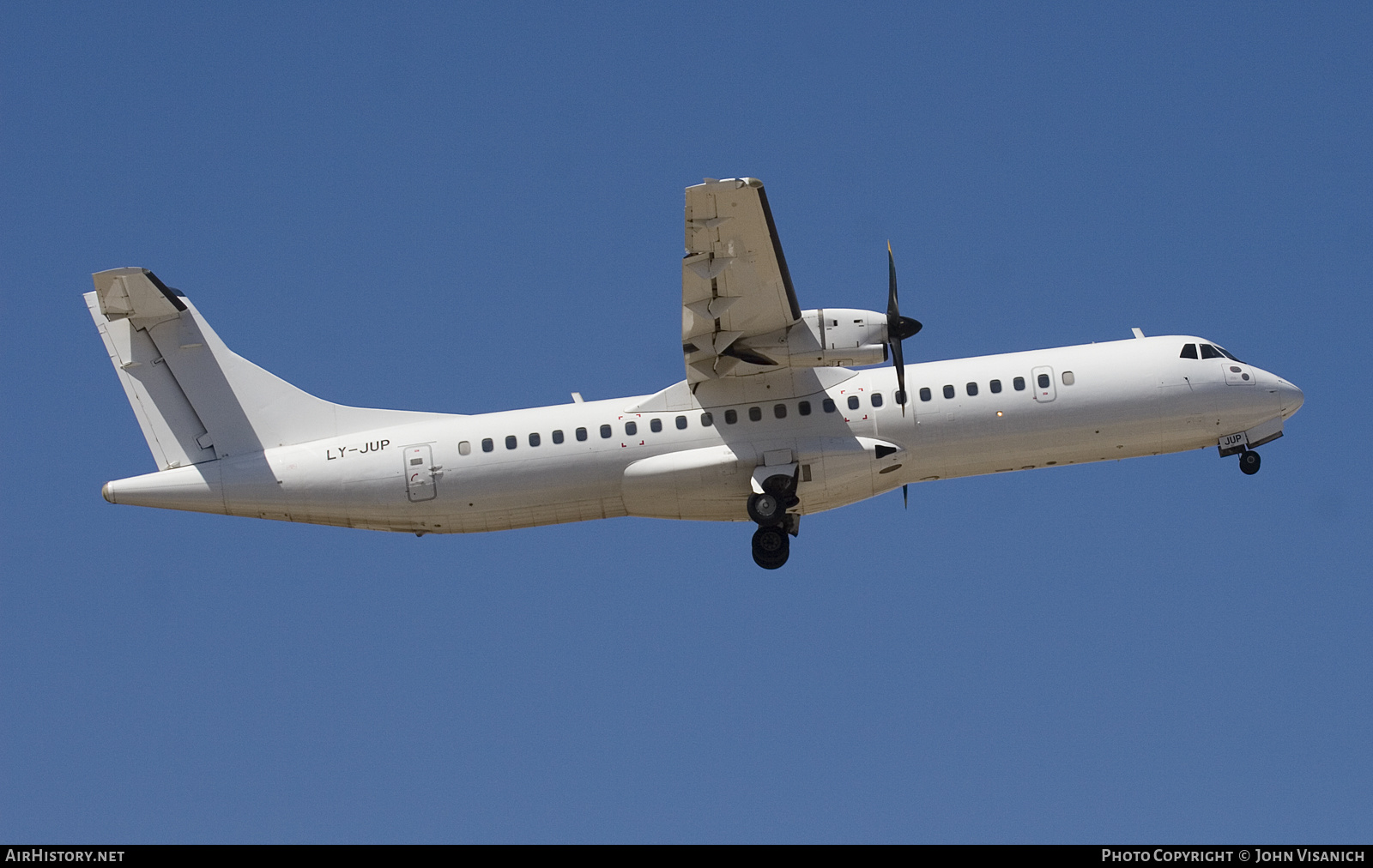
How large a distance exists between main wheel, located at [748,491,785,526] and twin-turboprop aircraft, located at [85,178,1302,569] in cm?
3

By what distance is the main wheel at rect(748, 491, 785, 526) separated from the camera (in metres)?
23.7

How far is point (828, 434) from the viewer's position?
24.0 metres

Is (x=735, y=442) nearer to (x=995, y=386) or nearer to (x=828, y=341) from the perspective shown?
(x=828, y=341)

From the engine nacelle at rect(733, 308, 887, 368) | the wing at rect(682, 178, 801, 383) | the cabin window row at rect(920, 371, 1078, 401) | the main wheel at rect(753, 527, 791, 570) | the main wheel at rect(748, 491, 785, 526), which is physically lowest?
the main wheel at rect(753, 527, 791, 570)

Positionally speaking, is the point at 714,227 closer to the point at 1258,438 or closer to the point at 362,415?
the point at 362,415

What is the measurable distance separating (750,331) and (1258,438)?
8.81m

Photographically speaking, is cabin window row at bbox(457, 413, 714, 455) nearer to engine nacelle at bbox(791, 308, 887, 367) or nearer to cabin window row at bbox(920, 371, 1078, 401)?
engine nacelle at bbox(791, 308, 887, 367)

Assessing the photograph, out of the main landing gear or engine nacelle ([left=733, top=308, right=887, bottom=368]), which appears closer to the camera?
engine nacelle ([left=733, top=308, right=887, bottom=368])

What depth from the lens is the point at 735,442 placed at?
24.1m

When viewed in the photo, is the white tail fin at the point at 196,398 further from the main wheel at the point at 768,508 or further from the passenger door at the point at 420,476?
the main wheel at the point at 768,508

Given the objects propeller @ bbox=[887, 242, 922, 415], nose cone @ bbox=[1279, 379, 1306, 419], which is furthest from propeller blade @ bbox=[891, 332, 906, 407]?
nose cone @ bbox=[1279, 379, 1306, 419]

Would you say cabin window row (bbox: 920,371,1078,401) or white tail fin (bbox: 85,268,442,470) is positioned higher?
white tail fin (bbox: 85,268,442,470)
